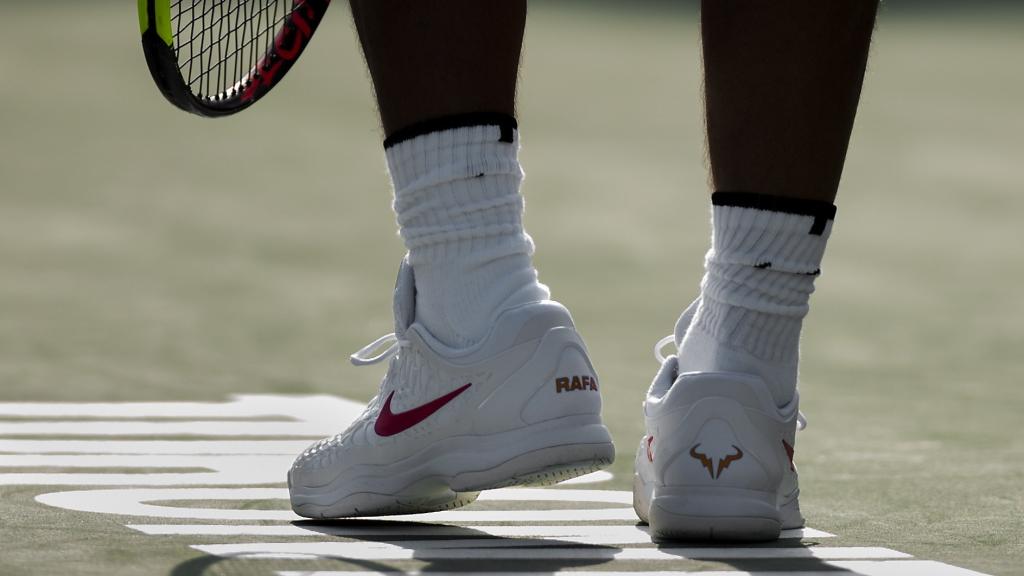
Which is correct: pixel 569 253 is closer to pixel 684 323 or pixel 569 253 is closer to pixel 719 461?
pixel 684 323

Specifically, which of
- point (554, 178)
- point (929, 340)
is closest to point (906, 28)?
point (554, 178)

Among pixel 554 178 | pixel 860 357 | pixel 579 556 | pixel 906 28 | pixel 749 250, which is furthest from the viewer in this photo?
pixel 906 28

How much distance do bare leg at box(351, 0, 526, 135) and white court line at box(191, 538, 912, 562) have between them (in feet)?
1.22

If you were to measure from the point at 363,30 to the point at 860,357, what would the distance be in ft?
6.16

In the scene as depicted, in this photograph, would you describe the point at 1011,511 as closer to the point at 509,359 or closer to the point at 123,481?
the point at 509,359

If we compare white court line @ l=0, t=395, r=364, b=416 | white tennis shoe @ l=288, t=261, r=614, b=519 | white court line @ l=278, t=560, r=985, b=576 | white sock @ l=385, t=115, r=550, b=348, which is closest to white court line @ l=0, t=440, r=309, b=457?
white court line @ l=0, t=395, r=364, b=416

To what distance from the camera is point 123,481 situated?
5.68ft

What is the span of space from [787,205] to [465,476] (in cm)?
35

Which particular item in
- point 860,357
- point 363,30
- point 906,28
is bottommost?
point 860,357

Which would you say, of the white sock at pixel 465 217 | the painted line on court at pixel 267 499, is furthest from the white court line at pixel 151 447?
the white sock at pixel 465 217

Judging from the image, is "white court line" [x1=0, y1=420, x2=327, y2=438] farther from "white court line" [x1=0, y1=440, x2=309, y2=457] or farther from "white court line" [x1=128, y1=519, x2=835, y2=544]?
"white court line" [x1=128, y1=519, x2=835, y2=544]

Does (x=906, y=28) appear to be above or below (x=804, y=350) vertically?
above

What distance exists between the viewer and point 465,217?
1.51m

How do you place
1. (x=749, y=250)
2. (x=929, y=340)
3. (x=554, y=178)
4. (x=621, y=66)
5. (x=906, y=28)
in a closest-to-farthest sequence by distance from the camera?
(x=749, y=250) < (x=929, y=340) < (x=554, y=178) < (x=621, y=66) < (x=906, y=28)
